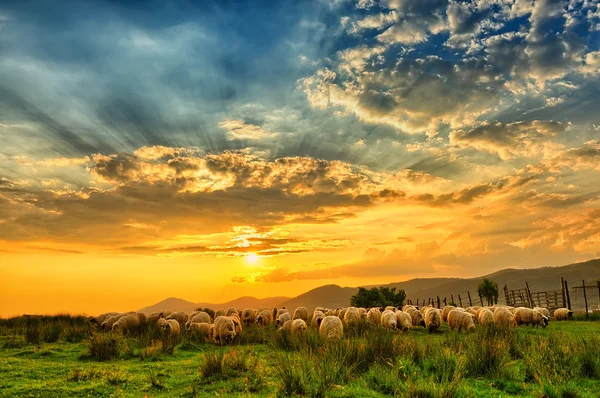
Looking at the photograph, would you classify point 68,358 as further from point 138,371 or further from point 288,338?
point 288,338

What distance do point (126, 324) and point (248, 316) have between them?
38.4ft

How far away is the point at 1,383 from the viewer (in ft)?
34.9

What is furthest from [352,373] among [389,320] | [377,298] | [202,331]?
[377,298]

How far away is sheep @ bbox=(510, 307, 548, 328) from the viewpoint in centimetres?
2742

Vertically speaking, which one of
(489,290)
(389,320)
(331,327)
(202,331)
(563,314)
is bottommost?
(563,314)

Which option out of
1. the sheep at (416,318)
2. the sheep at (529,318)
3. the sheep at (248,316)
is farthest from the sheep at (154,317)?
the sheep at (529,318)

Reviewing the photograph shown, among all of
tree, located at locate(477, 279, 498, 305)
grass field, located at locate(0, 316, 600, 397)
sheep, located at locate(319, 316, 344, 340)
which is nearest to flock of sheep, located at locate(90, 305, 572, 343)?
sheep, located at locate(319, 316, 344, 340)

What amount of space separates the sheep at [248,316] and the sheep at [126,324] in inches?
397

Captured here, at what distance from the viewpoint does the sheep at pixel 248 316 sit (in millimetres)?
33438

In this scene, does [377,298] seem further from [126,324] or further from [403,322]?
[126,324]

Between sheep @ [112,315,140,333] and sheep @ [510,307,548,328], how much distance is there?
25.0m

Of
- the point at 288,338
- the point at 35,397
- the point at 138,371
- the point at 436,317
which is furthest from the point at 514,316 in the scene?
the point at 35,397

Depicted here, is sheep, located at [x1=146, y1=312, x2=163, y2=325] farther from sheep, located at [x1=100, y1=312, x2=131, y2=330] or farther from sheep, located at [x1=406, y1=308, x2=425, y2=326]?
sheep, located at [x1=406, y1=308, x2=425, y2=326]

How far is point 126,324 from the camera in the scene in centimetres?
2416
